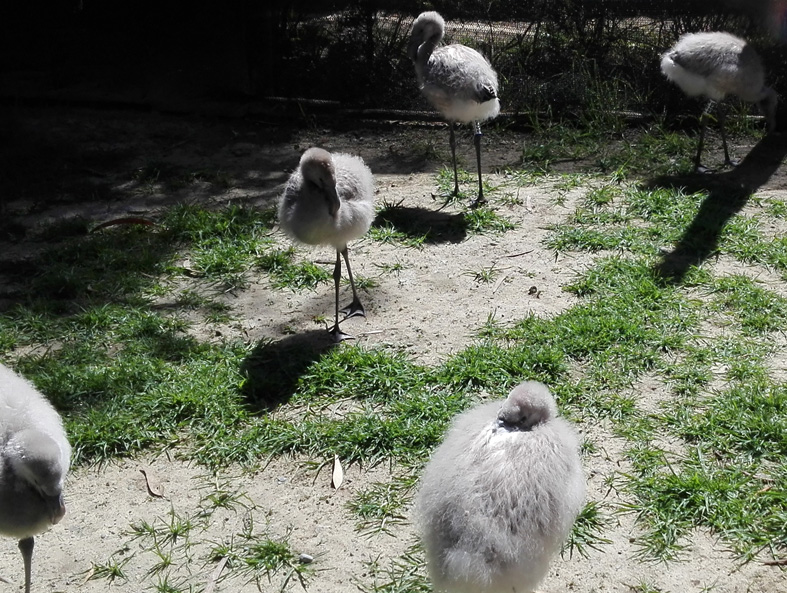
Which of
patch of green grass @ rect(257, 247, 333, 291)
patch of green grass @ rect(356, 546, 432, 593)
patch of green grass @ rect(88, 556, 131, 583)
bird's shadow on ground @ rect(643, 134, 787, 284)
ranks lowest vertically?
patch of green grass @ rect(88, 556, 131, 583)

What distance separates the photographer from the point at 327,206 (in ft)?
18.1

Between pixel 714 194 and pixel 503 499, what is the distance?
5.41 metres

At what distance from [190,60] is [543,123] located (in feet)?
14.3

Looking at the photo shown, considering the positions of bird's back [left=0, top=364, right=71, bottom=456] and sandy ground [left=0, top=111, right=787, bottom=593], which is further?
sandy ground [left=0, top=111, right=787, bottom=593]

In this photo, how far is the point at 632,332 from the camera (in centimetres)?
536

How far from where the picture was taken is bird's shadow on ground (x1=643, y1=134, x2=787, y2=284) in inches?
250

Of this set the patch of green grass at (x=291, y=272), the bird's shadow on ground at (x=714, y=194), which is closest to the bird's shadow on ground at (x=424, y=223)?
the patch of green grass at (x=291, y=272)

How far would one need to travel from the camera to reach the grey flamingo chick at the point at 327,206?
549cm

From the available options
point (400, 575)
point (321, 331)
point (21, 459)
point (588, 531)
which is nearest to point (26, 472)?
point (21, 459)

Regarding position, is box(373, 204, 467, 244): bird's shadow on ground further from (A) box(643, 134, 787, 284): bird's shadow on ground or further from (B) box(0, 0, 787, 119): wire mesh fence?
(B) box(0, 0, 787, 119): wire mesh fence

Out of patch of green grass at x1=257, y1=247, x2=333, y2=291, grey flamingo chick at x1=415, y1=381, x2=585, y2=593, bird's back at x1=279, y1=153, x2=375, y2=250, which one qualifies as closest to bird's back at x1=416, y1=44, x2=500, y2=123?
bird's back at x1=279, y1=153, x2=375, y2=250

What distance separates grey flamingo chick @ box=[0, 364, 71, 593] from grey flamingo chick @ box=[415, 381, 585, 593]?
1469 millimetres

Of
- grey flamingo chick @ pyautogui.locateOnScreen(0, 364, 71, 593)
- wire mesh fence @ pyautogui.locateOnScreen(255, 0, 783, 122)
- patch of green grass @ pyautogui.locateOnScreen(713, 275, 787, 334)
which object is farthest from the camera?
wire mesh fence @ pyautogui.locateOnScreen(255, 0, 783, 122)

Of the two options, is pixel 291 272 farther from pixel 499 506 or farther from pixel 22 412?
pixel 499 506
